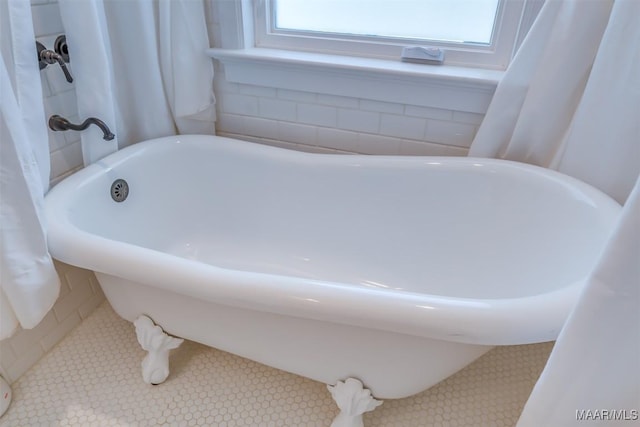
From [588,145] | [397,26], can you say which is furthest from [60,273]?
[588,145]

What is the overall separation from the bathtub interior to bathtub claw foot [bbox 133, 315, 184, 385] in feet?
1.00

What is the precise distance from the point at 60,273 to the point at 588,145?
1610mm

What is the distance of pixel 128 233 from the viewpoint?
1.35 meters

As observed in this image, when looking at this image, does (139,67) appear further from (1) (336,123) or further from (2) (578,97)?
(2) (578,97)

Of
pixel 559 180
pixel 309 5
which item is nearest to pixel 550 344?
pixel 559 180

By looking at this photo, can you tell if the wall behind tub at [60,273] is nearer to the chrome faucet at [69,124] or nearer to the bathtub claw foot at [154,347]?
the chrome faucet at [69,124]

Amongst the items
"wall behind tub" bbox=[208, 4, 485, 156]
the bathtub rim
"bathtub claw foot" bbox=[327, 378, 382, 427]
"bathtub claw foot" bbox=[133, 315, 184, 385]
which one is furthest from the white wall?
"bathtub claw foot" bbox=[327, 378, 382, 427]

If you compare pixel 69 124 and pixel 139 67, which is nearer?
pixel 69 124

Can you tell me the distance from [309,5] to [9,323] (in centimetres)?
129

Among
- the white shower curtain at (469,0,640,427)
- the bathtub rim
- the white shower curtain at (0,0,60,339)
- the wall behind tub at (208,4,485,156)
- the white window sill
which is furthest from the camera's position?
the wall behind tub at (208,4,485,156)

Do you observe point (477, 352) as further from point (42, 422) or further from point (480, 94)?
point (42, 422)

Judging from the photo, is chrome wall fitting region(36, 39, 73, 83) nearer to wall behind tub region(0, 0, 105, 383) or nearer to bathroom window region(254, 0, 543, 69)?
wall behind tub region(0, 0, 105, 383)

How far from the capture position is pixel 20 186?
2.96 feet

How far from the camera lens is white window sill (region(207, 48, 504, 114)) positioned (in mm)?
1288
